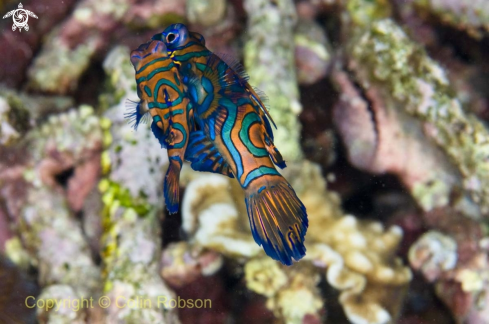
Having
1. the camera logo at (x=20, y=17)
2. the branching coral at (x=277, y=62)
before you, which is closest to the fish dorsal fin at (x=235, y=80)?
the branching coral at (x=277, y=62)

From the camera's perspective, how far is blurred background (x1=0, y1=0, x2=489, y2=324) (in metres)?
3.19

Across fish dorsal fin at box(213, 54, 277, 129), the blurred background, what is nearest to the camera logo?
the blurred background

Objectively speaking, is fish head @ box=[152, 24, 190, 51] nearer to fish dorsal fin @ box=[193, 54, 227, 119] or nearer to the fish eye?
the fish eye

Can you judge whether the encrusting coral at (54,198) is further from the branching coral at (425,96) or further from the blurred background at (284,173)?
the branching coral at (425,96)

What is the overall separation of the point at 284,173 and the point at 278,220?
5.59 feet

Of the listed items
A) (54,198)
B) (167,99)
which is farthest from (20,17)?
(167,99)

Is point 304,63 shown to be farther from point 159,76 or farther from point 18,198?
point 18,198

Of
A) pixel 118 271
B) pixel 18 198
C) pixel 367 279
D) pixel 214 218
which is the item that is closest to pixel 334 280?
pixel 367 279

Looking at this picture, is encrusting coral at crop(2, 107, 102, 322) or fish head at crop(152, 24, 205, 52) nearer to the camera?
fish head at crop(152, 24, 205, 52)

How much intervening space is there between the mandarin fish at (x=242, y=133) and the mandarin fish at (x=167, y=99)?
5 cm

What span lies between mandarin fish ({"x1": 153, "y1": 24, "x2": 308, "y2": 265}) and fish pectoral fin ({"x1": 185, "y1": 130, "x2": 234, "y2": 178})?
0.06 meters

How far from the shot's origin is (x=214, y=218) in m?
3.29

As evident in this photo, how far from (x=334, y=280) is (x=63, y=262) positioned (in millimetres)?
2243

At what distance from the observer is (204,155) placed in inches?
82.1
